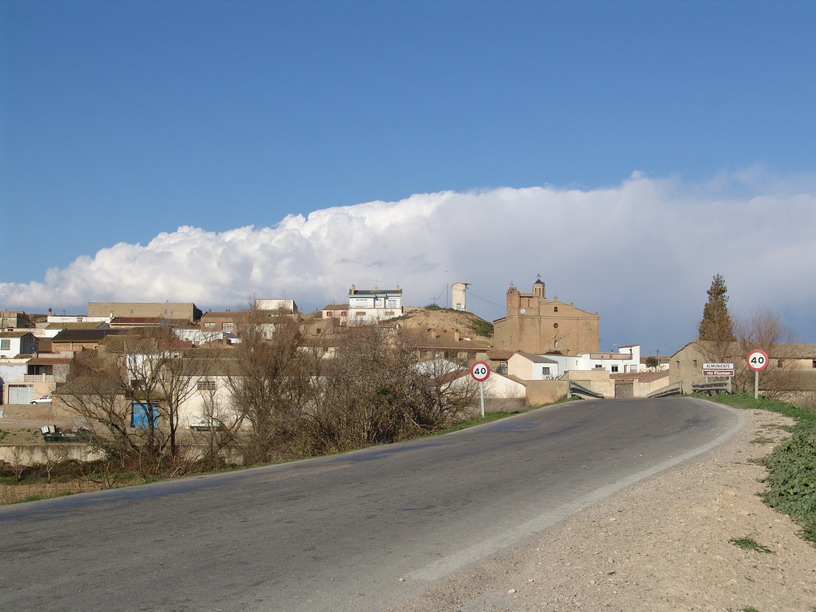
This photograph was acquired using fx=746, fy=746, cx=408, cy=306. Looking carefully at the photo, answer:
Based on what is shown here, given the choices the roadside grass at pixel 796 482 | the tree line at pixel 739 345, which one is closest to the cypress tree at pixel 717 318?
the tree line at pixel 739 345

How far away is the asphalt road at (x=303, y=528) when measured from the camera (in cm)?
643

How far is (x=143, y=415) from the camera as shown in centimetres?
3975

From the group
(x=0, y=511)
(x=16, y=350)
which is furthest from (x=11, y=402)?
(x=0, y=511)

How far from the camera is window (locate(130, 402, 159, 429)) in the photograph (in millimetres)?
36906

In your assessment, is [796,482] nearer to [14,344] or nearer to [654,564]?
[654,564]

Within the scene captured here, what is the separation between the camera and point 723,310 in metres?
68.8

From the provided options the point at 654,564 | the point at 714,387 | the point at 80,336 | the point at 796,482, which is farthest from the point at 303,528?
the point at 80,336

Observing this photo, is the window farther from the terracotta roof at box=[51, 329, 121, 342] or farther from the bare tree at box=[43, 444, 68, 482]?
the terracotta roof at box=[51, 329, 121, 342]

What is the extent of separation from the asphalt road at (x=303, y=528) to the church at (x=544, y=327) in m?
88.5

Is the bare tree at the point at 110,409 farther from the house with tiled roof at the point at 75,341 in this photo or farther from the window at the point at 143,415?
the house with tiled roof at the point at 75,341

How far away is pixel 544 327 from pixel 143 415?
248 feet

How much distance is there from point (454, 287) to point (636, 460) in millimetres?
131203

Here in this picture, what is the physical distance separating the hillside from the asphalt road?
4033 inches

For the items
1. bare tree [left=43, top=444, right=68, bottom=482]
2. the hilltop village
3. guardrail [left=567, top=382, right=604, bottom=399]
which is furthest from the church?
bare tree [left=43, top=444, right=68, bottom=482]
